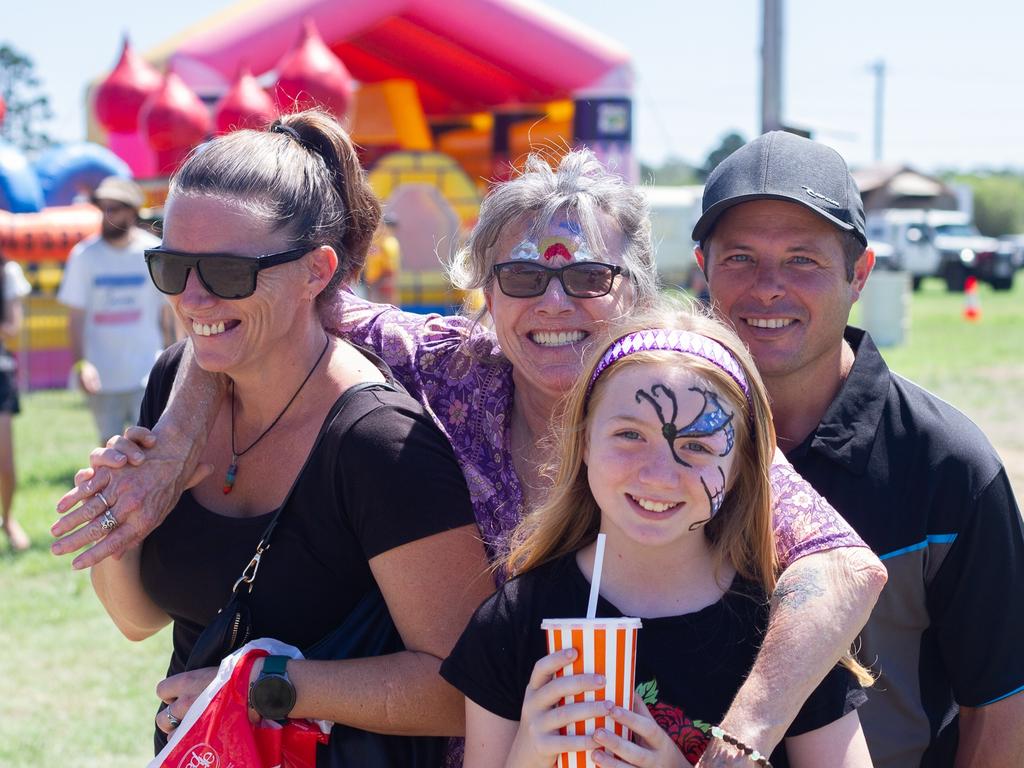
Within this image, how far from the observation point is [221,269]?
7.15 feet

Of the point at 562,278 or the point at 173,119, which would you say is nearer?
the point at 562,278

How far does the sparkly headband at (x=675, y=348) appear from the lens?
1.96 metres

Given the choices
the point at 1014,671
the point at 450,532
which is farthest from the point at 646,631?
the point at 1014,671

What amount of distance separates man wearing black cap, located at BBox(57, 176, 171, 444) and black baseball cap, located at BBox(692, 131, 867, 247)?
597 cm

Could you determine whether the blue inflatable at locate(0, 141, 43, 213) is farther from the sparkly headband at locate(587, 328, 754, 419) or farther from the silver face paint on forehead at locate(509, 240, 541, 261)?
the sparkly headband at locate(587, 328, 754, 419)

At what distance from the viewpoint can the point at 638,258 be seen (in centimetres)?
250

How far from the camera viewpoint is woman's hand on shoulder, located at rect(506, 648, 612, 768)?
166 centimetres

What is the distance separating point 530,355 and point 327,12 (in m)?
13.7

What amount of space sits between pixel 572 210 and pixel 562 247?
0.10 metres

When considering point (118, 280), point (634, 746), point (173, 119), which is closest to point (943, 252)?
point (173, 119)

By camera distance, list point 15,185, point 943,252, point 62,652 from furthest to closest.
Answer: point 943,252 < point 15,185 < point 62,652

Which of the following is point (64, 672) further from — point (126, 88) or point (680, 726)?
point (126, 88)

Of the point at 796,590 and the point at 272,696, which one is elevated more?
the point at 796,590

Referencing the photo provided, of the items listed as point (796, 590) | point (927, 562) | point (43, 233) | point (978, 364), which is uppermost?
point (796, 590)
